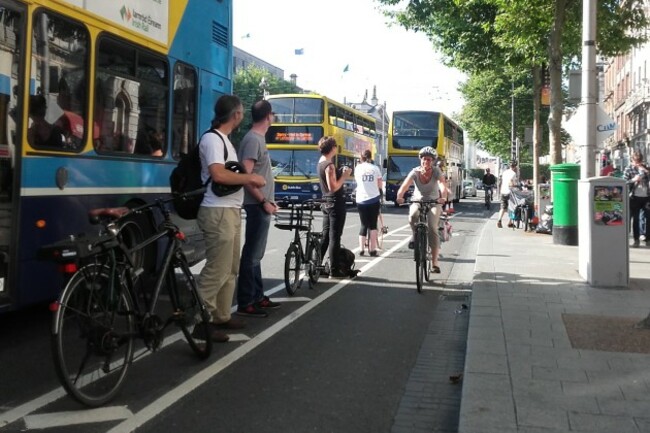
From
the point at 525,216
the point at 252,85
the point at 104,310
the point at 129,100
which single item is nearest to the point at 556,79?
the point at 525,216

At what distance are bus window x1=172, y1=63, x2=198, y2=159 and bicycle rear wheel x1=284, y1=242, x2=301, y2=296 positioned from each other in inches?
65.0

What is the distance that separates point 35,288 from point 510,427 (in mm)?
3625

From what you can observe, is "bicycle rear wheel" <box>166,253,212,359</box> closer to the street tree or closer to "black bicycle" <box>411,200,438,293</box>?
"black bicycle" <box>411,200,438,293</box>

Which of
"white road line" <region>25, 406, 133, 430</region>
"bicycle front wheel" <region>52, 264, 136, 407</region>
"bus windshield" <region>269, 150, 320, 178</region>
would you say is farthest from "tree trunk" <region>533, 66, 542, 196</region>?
"white road line" <region>25, 406, 133, 430</region>

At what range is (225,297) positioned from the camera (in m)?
5.80

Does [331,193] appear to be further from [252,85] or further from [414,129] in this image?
[252,85]

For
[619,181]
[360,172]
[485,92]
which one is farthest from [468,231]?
[485,92]

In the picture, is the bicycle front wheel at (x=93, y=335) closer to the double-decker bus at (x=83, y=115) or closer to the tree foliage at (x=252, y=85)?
the double-decker bus at (x=83, y=115)

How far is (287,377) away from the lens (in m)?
4.68

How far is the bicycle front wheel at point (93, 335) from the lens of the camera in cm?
373

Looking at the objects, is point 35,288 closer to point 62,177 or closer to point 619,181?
point 62,177

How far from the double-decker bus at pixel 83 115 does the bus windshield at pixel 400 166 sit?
22.4m

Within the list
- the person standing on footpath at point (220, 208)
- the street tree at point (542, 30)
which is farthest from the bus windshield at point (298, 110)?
the person standing on footpath at point (220, 208)

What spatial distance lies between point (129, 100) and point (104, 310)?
2.95 m
